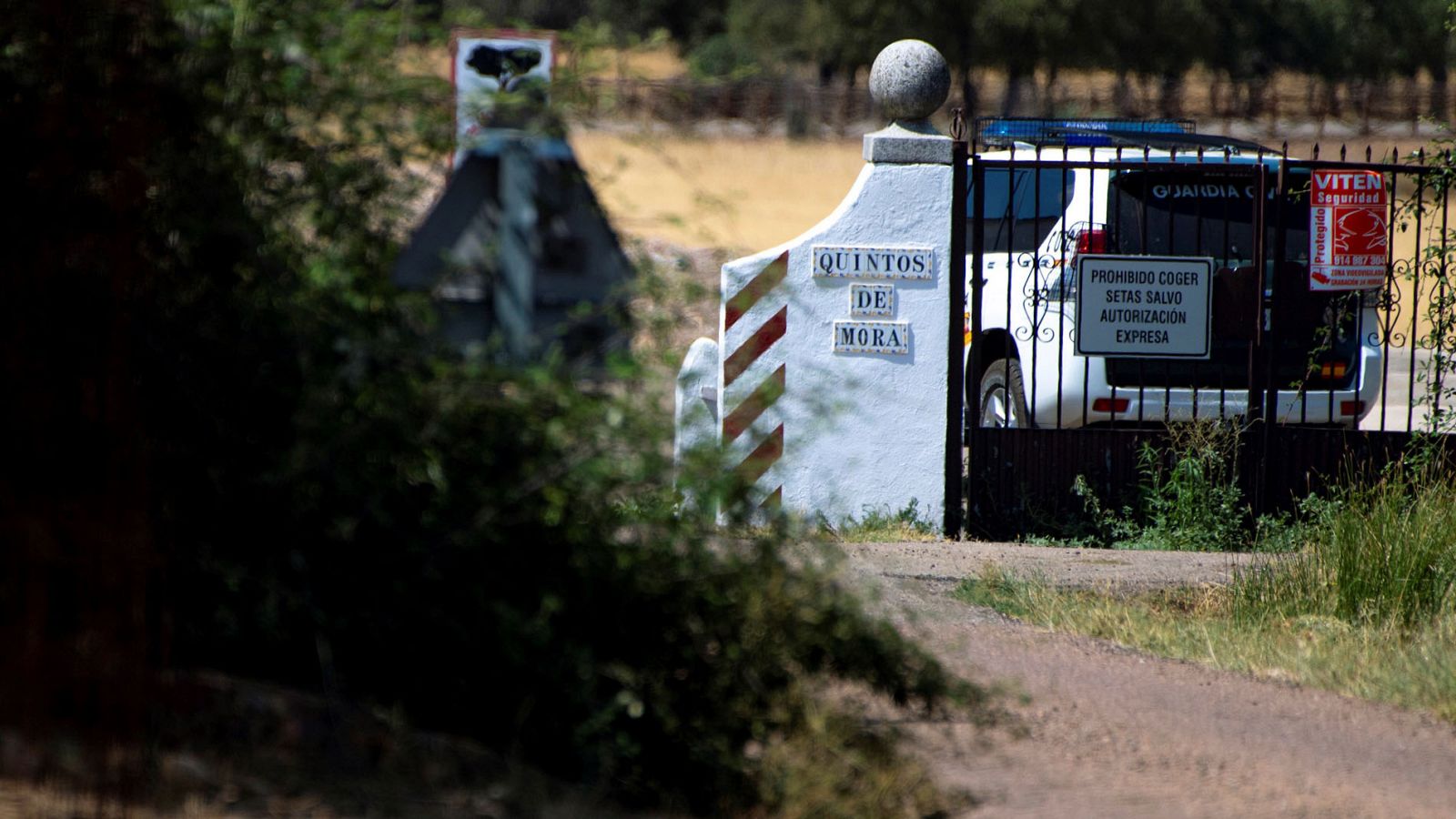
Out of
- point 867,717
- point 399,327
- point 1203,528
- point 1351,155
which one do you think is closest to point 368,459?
point 399,327

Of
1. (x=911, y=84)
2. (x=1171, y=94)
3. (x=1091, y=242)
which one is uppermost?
(x=1171, y=94)

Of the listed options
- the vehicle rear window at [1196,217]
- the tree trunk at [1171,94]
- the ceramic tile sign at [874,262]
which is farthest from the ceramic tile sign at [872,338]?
the tree trunk at [1171,94]

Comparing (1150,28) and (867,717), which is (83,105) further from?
(1150,28)

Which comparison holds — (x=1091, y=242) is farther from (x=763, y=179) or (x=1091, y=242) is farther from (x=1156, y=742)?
(x=763, y=179)

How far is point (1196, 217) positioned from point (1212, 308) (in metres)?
0.71

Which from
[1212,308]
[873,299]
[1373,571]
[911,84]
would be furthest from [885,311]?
[1373,571]

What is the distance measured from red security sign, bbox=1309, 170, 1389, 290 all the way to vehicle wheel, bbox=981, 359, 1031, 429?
1.63 m

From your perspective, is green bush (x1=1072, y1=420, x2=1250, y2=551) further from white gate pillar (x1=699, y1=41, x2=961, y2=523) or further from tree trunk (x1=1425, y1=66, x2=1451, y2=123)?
tree trunk (x1=1425, y1=66, x2=1451, y2=123)

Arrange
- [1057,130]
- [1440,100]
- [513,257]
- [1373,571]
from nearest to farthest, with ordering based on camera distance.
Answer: [513,257] < [1373,571] < [1057,130] < [1440,100]

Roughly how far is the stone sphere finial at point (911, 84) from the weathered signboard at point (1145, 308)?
113 cm

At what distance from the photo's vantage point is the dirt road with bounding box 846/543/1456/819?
165 inches

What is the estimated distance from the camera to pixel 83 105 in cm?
354

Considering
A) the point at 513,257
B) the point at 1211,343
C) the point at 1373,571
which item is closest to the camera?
the point at 513,257

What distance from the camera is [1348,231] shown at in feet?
27.0
